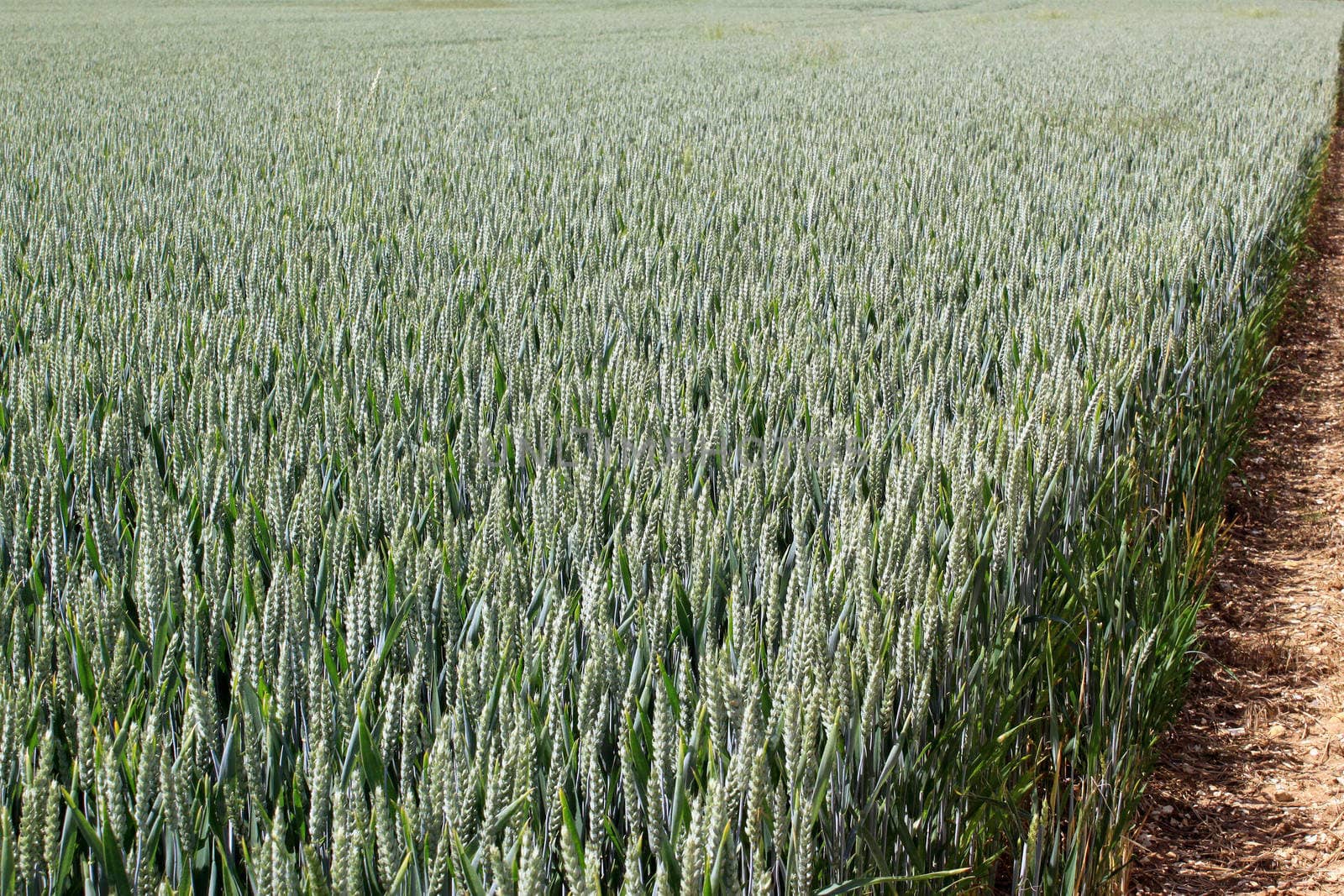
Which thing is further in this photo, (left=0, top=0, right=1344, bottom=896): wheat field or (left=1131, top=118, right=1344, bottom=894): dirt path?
(left=1131, top=118, right=1344, bottom=894): dirt path

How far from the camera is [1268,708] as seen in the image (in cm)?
221

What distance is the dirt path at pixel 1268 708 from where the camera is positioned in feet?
5.89

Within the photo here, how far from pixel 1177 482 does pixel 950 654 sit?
4.61ft

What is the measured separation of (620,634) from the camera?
1.43 metres

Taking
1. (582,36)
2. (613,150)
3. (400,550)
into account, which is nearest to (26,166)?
(613,150)

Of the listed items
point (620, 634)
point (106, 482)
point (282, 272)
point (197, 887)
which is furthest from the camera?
point (282, 272)

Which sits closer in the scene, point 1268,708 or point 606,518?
point 606,518

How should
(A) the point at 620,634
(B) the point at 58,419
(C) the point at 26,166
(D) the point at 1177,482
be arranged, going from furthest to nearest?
1. (C) the point at 26,166
2. (D) the point at 1177,482
3. (B) the point at 58,419
4. (A) the point at 620,634

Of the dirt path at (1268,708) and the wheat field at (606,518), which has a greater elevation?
the wheat field at (606,518)

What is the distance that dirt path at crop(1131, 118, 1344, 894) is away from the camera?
1.79 metres

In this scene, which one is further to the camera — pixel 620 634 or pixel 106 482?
pixel 106 482

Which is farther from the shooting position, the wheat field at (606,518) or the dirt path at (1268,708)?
the dirt path at (1268,708)

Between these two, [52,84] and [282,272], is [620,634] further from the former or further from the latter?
[52,84]

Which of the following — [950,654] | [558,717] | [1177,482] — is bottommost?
[1177,482]
